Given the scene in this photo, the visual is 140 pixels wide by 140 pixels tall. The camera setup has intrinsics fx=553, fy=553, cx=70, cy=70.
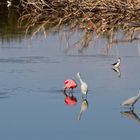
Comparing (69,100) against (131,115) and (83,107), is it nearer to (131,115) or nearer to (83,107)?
(83,107)

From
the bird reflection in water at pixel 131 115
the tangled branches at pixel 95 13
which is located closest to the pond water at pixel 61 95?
the bird reflection in water at pixel 131 115

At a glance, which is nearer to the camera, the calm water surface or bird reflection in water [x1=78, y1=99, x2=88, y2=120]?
the calm water surface

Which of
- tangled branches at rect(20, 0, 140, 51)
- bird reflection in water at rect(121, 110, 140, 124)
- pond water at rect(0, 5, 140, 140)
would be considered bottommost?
bird reflection in water at rect(121, 110, 140, 124)

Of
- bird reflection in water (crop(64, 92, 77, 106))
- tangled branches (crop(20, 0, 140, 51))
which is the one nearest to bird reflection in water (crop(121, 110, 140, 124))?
bird reflection in water (crop(64, 92, 77, 106))

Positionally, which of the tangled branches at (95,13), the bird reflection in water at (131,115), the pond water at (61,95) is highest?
the tangled branches at (95,13)

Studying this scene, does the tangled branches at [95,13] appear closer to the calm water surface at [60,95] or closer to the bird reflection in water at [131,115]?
the calm water surface at [60,95]

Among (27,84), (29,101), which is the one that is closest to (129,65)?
(27,84)

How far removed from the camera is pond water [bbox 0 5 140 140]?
6750mm

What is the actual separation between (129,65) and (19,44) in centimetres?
382

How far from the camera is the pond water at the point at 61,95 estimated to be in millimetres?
6750

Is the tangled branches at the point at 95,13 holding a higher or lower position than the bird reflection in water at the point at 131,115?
higher

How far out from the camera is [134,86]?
949 centimetres

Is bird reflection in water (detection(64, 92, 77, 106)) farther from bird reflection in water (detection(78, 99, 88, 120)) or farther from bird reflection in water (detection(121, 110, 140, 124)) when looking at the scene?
bird reflection in water (detection(121, 110, 140, 124))

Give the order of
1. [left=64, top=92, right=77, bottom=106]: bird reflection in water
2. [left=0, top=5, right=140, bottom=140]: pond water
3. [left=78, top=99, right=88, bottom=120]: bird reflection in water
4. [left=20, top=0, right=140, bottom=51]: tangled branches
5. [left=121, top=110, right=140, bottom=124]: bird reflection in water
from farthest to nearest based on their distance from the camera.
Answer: [left=64, top=92, right=77, bottom=106]: bird reflection in water < [left=78, top=99, right=88, bottom=120]: bird reflection in water < [left=121, top=110, right=140, bottom=124]: bird reflection in water < [left=0, top=5, right=140, bottom=140]: pond water < [left=20, top=0, right=140, bottom=51]: tangled branches
